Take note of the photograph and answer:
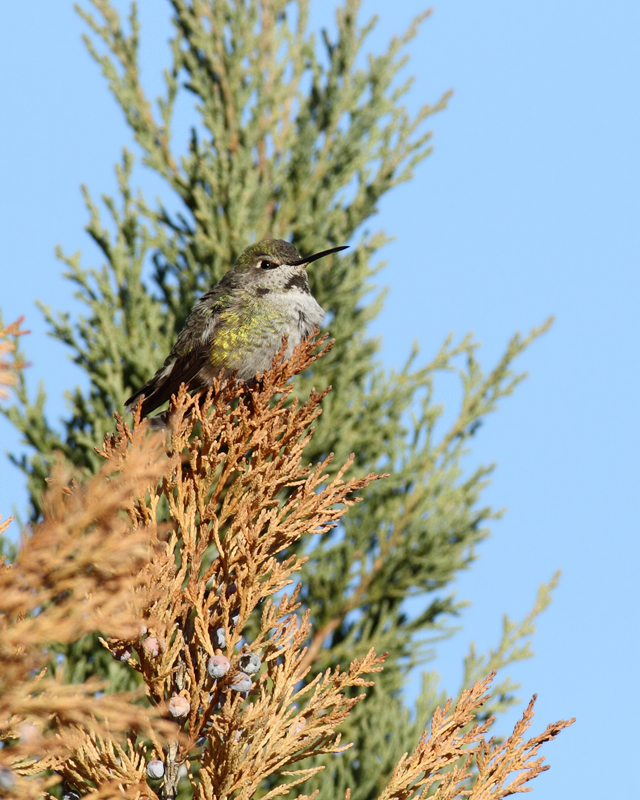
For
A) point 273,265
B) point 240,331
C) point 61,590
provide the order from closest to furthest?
point 61,590
point 240,331
point 273,265

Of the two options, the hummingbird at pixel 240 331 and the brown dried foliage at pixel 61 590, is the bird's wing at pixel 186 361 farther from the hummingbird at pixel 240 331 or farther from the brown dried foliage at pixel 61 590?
the brown dried foliage at pixel 61 590

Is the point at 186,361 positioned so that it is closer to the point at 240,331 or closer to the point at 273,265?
the point at 240,331

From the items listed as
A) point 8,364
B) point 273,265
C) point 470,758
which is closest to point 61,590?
point 8,364

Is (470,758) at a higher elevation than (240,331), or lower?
lower

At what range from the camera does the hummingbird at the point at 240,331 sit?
14.1 feet

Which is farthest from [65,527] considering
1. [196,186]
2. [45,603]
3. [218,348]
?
[196,186]

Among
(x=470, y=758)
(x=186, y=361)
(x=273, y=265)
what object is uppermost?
(x=273, y=265)

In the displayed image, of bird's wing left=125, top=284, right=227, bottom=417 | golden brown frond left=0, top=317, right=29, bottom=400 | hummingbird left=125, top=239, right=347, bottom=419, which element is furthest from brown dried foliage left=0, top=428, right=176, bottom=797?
bird's wing left=125, top=284, right=227, bottom=417

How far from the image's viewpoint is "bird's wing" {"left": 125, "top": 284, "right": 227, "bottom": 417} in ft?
14.4

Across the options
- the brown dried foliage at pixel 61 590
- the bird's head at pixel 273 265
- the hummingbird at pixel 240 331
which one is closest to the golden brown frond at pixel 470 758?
→ the brown dried foliage at pixel 61 590

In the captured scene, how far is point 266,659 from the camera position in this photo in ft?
9.43

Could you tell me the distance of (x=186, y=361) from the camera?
4418 millimetres

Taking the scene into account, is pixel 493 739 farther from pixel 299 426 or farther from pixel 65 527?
pixel 65 527

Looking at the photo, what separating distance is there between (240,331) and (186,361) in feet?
1.03
